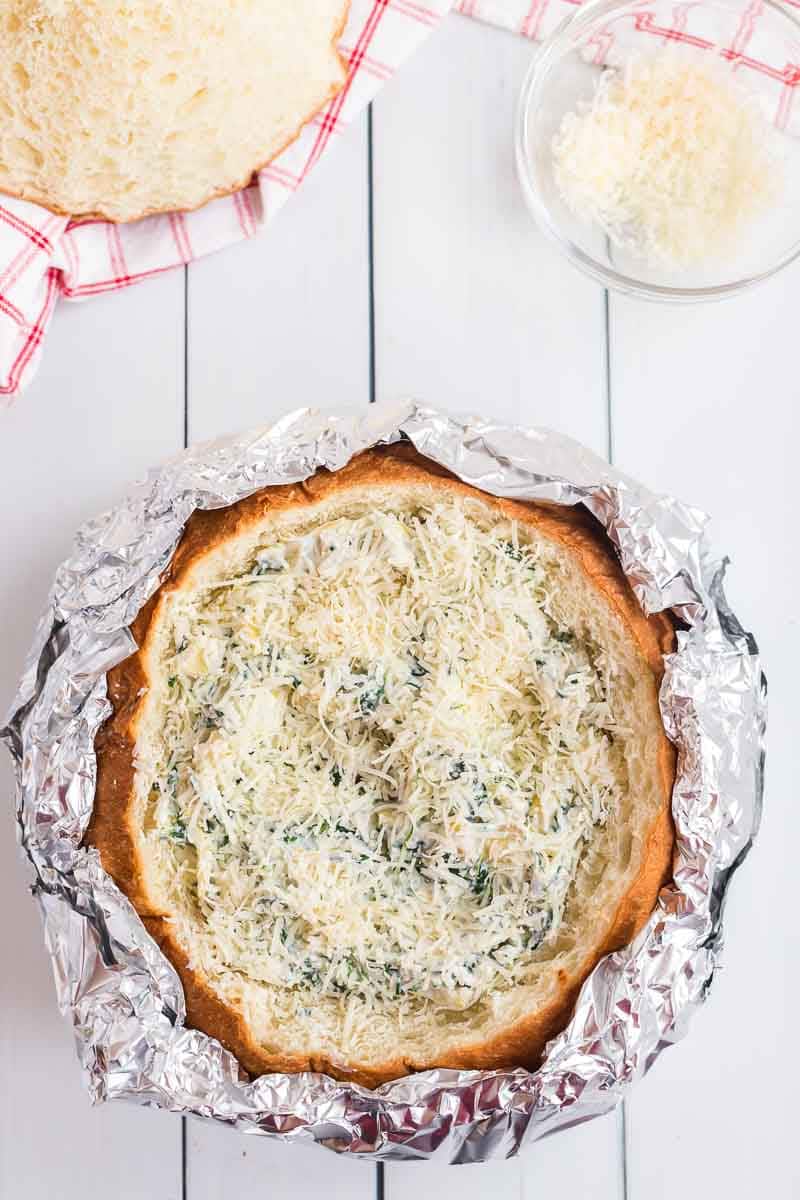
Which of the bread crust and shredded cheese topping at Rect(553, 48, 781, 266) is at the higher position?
shredded cheese topping at Rect(553, 48, 781, 266)

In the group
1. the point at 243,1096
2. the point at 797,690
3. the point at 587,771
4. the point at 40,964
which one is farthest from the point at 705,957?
the point at 40,964

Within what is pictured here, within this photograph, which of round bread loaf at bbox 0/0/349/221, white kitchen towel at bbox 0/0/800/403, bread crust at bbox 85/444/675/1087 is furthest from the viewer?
white kitchen towel at bbox 0/0/800/403

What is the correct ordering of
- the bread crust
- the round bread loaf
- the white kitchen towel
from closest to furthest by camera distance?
the bread crust → the round bread loaf → the white kitchen towel

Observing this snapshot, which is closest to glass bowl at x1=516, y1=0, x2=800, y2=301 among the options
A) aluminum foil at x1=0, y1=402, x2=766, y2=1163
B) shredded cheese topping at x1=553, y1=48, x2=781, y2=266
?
shredded cheese topping at x1=553, y1=48, x2=781, y2=266

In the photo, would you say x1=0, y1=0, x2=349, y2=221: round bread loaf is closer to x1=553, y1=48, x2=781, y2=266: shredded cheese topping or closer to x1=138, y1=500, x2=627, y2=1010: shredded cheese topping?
x1=553, y1=48, x2=781, y2=266: shredded cheese topping

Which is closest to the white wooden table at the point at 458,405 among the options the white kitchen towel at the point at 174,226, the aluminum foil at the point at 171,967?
the white kitchen towel at the point at 174,226

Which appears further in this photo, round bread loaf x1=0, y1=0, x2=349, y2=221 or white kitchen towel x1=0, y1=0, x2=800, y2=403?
white kitchen towel x1=0, y1=0, x2=800, y2=403

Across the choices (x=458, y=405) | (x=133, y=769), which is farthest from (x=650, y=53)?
(x=133, y=769)
